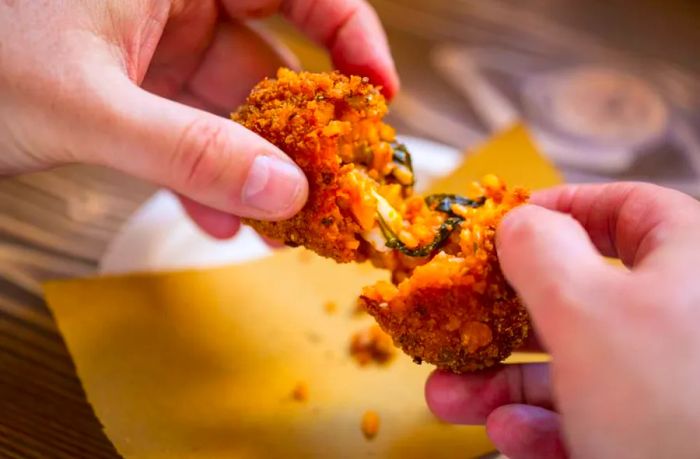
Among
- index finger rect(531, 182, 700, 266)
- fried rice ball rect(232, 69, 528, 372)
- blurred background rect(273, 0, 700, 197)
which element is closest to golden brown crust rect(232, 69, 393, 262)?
fried rice ball rect(232, 69, 528, 372)

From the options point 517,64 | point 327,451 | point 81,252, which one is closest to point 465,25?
point 517,64

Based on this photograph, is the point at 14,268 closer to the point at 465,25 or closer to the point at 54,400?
the point at 54,400

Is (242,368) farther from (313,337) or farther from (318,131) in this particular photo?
(318,131)

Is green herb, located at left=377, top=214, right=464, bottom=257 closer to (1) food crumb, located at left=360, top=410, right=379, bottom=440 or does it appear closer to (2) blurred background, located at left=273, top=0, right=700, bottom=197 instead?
(1) food crumb, located at left=360, top=410, right=379, bottom=440

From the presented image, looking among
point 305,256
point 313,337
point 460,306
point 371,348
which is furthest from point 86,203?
point 460,306

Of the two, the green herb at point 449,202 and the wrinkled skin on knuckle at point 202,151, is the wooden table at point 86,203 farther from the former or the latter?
the green herb at point 449,202

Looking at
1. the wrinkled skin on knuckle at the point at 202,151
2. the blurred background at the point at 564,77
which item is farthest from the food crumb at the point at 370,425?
the blurred background at the point at 564,77
